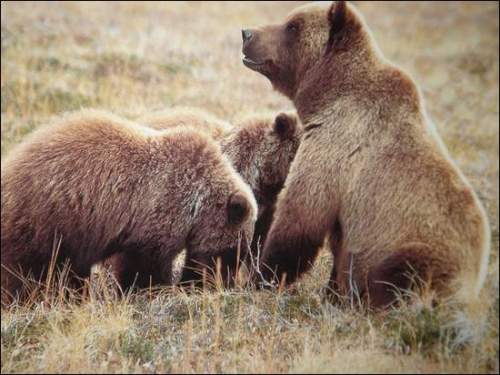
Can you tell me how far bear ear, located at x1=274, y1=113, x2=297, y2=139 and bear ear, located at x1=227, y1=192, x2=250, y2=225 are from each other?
1148mm

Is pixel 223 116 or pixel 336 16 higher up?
pixel 336 16

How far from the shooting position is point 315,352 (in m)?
4.22

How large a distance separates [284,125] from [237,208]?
1296 millimetres

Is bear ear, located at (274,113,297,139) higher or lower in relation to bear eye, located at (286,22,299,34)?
lower

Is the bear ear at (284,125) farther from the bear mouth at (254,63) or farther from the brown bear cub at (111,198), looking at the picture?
the bear mouth at (254,63)

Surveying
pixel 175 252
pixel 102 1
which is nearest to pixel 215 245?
pixel 175 252

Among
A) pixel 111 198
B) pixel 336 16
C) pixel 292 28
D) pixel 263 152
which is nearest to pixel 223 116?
pixel 263 152

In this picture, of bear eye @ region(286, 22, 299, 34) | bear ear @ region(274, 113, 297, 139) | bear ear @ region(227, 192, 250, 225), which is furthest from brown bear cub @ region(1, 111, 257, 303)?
bear eye @ region(286, 22, 299, 34)

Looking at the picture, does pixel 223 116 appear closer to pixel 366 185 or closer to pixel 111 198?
pixel 111 198

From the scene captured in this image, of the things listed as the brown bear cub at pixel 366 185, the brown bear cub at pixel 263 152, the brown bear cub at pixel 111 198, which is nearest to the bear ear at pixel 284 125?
the brown bear cub at pixel 263 152

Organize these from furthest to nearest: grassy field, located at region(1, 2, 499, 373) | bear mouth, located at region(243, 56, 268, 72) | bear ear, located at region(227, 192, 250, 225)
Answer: bear ear, located at region(227, 192, 250, 225), bear mouth, located at region(243, 56, 268, 72), grassy field, located at region(1, 2, 499, 373)

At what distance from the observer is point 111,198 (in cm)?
554

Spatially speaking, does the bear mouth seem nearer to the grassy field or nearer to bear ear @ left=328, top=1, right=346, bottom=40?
bear ear @ left=328, top=1, right=346, bottom=40

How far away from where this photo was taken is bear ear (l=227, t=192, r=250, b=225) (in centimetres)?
586
